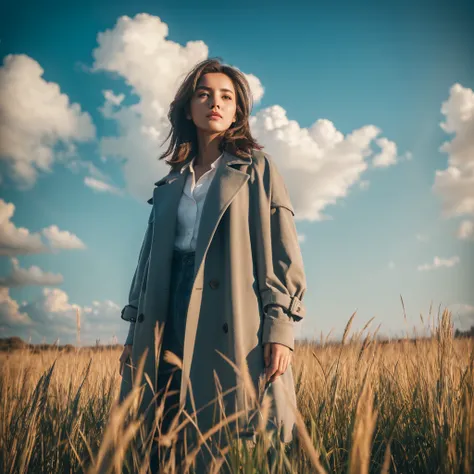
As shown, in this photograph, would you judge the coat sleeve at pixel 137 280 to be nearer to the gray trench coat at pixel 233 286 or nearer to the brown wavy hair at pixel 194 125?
the gray trench coat at pixel 233 286

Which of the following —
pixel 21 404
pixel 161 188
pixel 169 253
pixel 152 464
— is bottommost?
pixel 152 464

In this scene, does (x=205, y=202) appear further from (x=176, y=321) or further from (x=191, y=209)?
(x=176, y=321)

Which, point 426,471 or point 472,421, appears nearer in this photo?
point 472,421

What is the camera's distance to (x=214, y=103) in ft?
8.39

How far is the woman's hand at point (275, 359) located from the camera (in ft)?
6.82

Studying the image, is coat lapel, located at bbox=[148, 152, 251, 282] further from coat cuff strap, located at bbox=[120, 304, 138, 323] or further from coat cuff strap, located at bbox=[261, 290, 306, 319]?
coat cuff strap, located at bbox=[120, 304, 138, 323]

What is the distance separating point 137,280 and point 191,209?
575 mm

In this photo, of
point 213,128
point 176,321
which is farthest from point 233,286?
point 213,128

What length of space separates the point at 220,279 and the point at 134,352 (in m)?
0.61

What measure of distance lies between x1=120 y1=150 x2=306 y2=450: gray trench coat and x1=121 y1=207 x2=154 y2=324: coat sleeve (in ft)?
0.49

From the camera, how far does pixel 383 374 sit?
2.55 meters

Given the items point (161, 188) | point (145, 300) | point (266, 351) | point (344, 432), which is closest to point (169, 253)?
point (145, 300)

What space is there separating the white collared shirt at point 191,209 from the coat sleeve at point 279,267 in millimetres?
328

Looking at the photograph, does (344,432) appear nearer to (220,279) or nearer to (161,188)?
(220,279)
